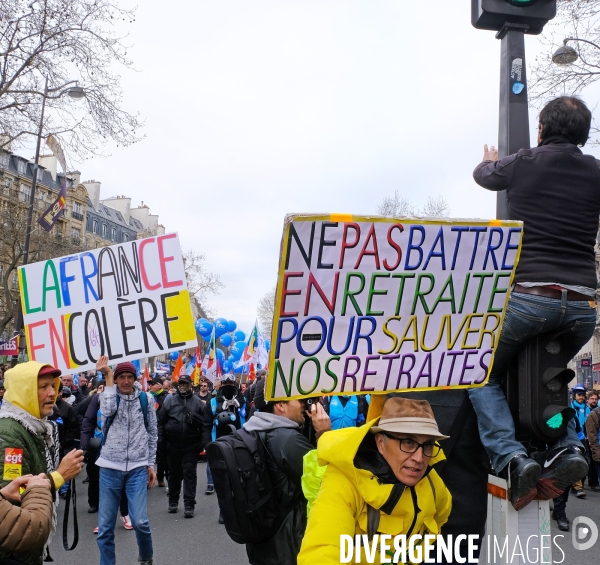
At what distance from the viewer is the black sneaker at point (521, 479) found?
2676 millimetres

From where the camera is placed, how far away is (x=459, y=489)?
3252 mm

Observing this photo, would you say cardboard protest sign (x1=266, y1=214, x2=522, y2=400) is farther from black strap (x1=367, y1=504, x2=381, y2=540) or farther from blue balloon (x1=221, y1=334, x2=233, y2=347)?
blue balloon (x1=221, y1=334, x2=233, y2=347)

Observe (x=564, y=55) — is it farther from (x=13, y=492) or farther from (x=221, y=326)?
(x=221, y=326)

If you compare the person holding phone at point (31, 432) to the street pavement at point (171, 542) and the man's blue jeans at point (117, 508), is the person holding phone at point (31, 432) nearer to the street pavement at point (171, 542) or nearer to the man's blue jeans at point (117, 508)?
the man's blue jeans at point (117, 508)

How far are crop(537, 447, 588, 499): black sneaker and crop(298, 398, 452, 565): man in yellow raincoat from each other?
0.60m

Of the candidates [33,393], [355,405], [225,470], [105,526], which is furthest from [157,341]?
[355,405]

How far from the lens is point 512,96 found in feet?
11.2

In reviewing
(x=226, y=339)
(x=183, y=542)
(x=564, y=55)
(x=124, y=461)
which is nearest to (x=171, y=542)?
(x=183, y=542)

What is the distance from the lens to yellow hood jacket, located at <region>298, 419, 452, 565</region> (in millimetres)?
2125

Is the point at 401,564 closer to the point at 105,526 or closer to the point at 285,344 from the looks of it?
the point at 285,344

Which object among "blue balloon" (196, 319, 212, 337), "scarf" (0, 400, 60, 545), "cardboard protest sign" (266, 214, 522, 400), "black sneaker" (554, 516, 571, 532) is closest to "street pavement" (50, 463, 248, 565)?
"scarf" (0, 400, 60, 545)

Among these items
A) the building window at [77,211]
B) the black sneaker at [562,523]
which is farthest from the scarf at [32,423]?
the building window at [77,211]

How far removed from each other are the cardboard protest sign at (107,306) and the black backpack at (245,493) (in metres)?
1.29

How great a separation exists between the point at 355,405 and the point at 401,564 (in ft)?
23.4
